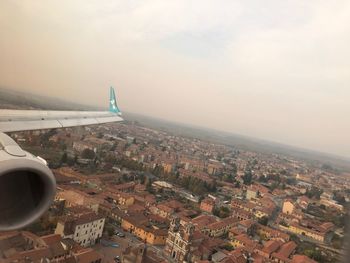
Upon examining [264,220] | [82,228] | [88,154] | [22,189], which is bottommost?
[264,220]

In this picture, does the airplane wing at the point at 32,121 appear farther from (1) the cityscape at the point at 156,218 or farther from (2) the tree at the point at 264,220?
(2) the tree at the point at 264,220

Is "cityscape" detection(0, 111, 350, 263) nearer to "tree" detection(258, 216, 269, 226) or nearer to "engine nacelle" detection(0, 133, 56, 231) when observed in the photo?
"tree" detection(258, 216, 269, 226)

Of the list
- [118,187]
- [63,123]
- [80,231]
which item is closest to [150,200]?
[118,187]

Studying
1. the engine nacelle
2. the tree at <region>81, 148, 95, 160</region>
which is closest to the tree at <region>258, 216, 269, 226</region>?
the tree at <region>81, 148, 95, 160</region>

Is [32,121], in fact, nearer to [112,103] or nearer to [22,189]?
[22,189]

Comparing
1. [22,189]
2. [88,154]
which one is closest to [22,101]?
[22,189]

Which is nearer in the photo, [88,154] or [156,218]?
[156,218]

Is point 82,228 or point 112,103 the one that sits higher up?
point 112,103
